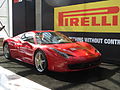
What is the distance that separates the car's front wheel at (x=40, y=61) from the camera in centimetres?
469

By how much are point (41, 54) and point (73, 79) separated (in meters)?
1.11

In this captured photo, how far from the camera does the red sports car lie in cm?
431

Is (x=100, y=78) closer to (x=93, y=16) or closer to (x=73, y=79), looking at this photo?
(x=73, y=79)

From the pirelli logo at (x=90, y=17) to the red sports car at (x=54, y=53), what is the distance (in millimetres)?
1810

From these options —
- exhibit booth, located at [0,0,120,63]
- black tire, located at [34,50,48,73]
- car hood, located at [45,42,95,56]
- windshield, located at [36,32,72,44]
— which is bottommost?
black tire, located at [34,50,48,73]

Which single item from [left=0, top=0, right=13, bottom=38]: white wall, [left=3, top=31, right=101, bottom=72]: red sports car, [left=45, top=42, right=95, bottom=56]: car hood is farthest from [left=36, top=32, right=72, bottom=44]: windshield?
[left=0, top=0, right=13, bottom=38]: white wall

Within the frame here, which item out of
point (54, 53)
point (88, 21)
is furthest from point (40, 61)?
point (88, 21)

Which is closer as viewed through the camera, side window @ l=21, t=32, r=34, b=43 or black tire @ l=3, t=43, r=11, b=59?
side window @ l=21, t=32, r=34, b=43

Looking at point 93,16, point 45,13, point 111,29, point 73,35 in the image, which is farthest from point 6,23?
point 111,29

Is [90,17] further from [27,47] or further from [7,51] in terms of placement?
[7,51]

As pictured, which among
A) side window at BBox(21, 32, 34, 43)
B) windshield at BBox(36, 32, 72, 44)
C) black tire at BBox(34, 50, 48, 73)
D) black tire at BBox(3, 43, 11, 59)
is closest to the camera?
black tire at BBox(34, 50, 48, 73)

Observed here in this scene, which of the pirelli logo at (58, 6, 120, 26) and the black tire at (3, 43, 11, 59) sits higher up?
the pirelli logo at (58, 6, 120, 26)

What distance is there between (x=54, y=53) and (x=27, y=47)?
1.24m

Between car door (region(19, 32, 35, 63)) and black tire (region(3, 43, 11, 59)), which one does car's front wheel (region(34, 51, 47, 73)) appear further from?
black tire (region(3, 43, 11, 59))
